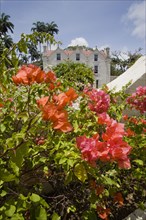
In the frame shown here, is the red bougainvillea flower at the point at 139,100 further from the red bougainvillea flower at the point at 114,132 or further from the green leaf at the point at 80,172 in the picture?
the green leaf at the point at 80,172

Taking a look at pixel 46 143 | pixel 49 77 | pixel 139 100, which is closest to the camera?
pixel 46 143

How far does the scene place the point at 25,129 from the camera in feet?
4.34

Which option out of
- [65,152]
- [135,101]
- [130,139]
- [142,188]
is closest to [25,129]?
[65,152]

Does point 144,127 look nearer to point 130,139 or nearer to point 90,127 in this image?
point 130,139

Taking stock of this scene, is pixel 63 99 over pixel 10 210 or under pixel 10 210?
over

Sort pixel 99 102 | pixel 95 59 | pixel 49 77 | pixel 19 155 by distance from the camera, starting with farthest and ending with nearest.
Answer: pixel 95 59 → pixel 99 102 → pixel 49 77 → pixel 19 155

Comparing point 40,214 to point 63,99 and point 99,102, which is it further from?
point 99,102

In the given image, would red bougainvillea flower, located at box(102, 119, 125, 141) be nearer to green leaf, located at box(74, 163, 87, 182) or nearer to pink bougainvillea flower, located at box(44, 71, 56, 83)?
green leaf, located at box(74, 163, 87, 182)

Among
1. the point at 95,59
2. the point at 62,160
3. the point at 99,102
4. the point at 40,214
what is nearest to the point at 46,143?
the point at 62,160

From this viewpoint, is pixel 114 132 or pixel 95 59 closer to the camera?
pixel 114 132

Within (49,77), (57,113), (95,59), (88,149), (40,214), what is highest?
(95,59)

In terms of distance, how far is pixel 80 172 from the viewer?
134cm

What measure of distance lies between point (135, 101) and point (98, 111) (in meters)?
1.60

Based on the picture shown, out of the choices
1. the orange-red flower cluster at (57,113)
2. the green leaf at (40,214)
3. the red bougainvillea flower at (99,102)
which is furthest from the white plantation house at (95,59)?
the green leaf at (40,214)
